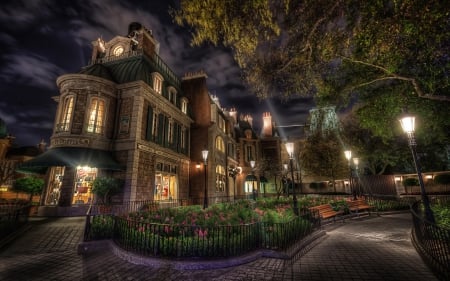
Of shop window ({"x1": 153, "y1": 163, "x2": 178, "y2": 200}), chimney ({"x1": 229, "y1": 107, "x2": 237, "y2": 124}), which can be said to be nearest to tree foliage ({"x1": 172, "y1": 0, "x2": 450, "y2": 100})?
shop window ({"x1": 153, "y1": 163, "x2": 178, "y2": 200})

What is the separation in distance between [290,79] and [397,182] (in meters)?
27.4

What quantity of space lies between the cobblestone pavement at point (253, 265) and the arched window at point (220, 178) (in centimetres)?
1693

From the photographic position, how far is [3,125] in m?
31.7

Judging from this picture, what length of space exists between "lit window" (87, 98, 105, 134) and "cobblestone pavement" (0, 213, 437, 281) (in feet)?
25.4

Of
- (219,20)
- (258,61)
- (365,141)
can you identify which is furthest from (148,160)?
(365,141)

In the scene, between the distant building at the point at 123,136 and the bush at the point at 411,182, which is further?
the bush at the point at 411,182

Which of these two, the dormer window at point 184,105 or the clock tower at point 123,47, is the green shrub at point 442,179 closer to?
the dormer window at point 184,105

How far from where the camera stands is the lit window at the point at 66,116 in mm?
13625

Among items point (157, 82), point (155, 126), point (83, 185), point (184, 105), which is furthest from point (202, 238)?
point (184, 105)

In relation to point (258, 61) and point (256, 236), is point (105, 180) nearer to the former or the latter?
point (256, 236)

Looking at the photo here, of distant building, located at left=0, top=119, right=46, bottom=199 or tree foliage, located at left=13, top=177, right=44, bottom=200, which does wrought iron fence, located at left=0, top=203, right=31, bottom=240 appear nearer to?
tree foliage, located at left=13, top=177, right=44, bottom=200

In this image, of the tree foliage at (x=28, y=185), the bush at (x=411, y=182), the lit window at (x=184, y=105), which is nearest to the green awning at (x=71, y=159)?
the tree foliage at (x=28, y=185)

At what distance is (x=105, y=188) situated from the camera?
1195 cm

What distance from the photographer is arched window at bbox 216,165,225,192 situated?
952 inches
